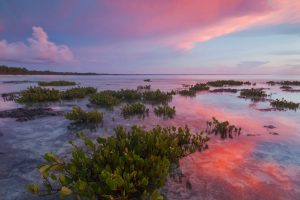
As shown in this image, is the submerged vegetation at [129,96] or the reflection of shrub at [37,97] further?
the submerged vegetation at [129,96]

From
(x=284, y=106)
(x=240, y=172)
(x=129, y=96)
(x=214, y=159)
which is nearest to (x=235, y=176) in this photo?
(x=240, y=172)

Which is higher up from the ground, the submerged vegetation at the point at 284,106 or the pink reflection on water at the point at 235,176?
the submerged vegetation at the point at 284,106

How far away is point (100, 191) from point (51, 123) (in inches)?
320

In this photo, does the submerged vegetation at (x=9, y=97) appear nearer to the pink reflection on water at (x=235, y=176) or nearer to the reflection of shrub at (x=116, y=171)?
the reflection of shrub at (x=116, y=171)

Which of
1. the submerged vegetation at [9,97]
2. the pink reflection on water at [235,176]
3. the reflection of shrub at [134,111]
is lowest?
the pink reflection on water at [235,176]

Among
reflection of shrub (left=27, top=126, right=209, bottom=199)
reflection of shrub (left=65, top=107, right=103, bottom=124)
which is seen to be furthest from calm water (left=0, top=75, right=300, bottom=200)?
reflection of shrub (left=27, top=126, right=209, bottom=199)

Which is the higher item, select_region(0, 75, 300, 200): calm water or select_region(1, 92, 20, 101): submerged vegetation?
select_region(1, 92, 20, 101): submerged vegetation

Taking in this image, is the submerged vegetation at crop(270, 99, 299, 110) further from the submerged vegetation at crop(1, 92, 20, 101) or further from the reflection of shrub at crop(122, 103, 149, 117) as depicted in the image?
the submerged vegetation at crop(1, 92, 20, 101)

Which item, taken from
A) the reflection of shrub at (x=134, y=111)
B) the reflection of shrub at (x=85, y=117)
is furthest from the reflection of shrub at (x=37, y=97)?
the reflection of shrub at (x=85, y=117)

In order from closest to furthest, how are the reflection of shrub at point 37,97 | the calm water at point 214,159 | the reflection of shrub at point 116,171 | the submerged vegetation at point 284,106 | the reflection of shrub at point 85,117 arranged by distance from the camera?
the reflection of shrub at point 116,171, the calm water at point 214,159, the reflection of shrub at point 85,117, the submerged vegetation at point 284,106, the reflection of shrub at point 37,97

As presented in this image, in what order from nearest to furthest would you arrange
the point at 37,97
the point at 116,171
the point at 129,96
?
the point at 116,171, the point at 37,97, the point at 129,96

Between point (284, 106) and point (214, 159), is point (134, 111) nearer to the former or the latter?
point (214, 159)

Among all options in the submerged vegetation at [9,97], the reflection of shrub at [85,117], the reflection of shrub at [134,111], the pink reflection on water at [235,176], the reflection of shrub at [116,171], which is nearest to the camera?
the reflection of shrub at [116,171]

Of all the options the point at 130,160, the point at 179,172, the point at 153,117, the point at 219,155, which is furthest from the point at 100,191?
the point at 153,117
